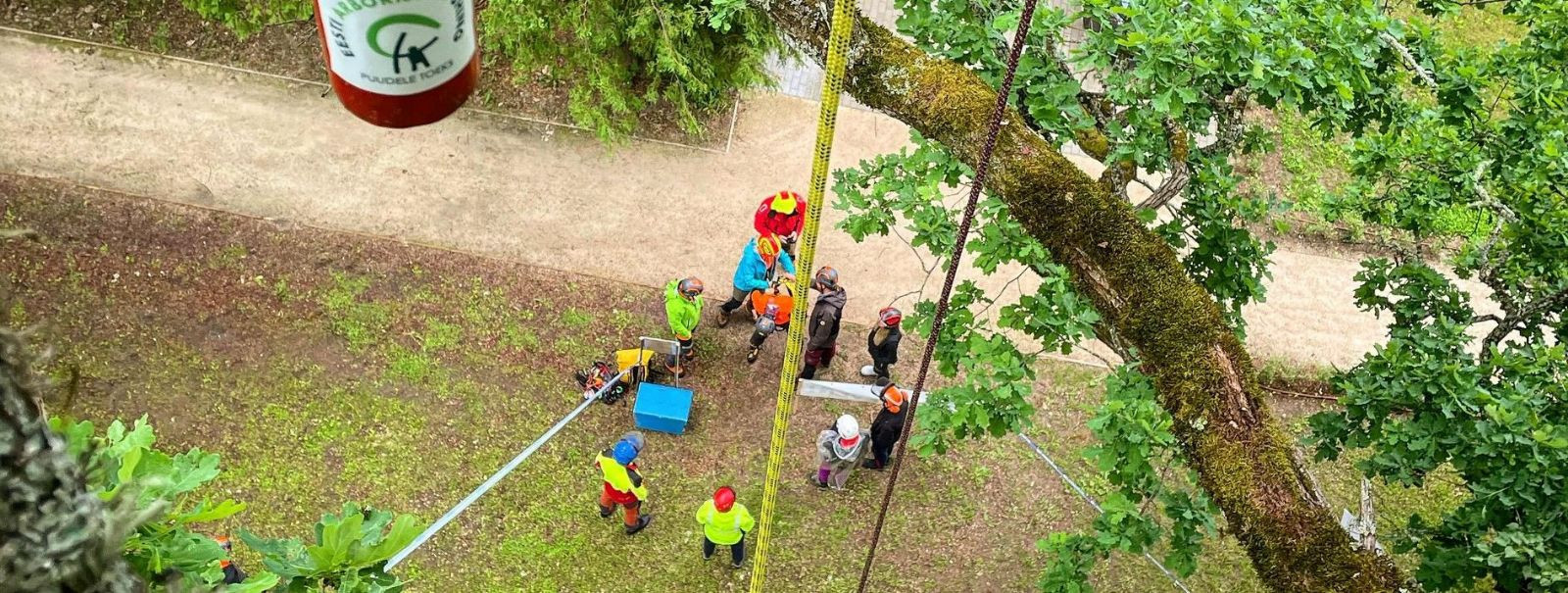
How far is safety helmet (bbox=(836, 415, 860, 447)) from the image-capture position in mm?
8391

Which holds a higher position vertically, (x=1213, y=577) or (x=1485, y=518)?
(x=1485, y=518)

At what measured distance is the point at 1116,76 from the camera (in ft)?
18.7

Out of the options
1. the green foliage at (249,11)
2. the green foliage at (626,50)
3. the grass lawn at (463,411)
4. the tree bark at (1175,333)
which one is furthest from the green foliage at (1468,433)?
the green foliage at (249,11)

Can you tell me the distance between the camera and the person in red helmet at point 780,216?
9.17 m

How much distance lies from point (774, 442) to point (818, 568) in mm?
2962

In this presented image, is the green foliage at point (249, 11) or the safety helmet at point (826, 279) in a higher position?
the green foliage at point (249, 11)

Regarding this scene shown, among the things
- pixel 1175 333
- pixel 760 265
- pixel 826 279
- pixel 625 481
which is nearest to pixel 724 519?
pixel 625 481

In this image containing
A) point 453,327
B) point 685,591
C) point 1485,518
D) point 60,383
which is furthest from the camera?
point 453,327

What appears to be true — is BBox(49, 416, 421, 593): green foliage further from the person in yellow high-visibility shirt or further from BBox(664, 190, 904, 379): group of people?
BBox(664, 190, 904, 379): group of people

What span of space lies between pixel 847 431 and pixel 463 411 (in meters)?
3.21

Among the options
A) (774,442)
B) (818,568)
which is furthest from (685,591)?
(774,442)

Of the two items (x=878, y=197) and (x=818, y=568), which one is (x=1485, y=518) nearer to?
(x=878, y=197)

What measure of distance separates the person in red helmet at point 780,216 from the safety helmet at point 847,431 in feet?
5.57

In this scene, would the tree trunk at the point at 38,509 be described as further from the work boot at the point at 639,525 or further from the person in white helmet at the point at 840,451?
the person in white helmet at the point at 840,451
